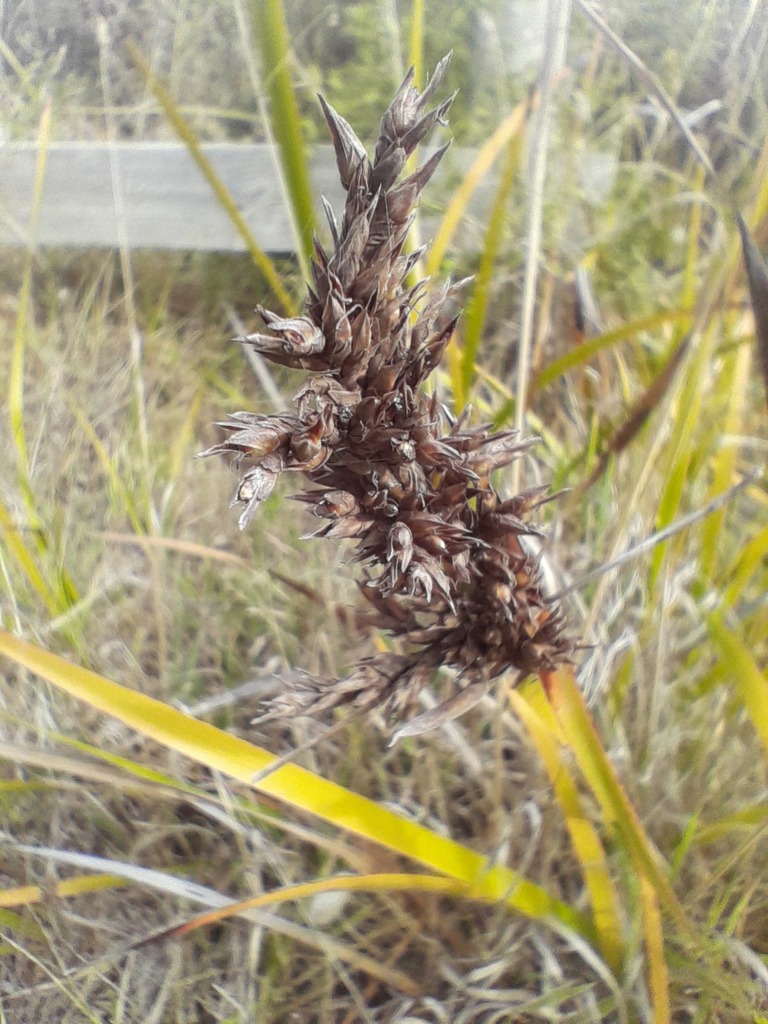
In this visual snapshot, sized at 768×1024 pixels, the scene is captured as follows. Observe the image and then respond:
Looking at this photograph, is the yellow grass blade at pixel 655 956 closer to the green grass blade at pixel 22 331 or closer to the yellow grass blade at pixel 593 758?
the yellow grass blade at pixel 593 758

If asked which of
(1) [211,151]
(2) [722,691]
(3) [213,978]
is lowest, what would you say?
(3) [213,978]

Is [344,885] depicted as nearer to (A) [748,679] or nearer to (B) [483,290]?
(A) [748,679]

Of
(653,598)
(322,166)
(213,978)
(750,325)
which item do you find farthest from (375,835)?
(750,325)

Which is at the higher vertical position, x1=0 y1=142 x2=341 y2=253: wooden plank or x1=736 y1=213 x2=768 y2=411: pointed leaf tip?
x1=736 y1=213 x2=768 y2=411: pointed leaf tip

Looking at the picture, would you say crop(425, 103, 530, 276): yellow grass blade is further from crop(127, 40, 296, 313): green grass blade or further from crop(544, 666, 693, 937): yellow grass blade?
crop(544, 666, 693, 937): yellow grass blade

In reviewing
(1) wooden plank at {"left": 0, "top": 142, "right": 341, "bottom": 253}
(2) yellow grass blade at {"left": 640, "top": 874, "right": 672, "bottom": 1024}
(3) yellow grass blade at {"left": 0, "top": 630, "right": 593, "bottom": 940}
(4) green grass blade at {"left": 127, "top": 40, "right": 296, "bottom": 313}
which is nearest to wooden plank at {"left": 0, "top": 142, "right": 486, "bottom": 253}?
(1) wooden plank at {"left": 0, "top": 142, "right": 341, "bottom": 253}

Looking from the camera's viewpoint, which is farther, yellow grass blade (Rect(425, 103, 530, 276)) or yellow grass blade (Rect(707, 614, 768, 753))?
yellow grass blade (Rect(425, 103, 530, 276))

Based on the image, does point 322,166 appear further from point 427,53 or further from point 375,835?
point 375,835
